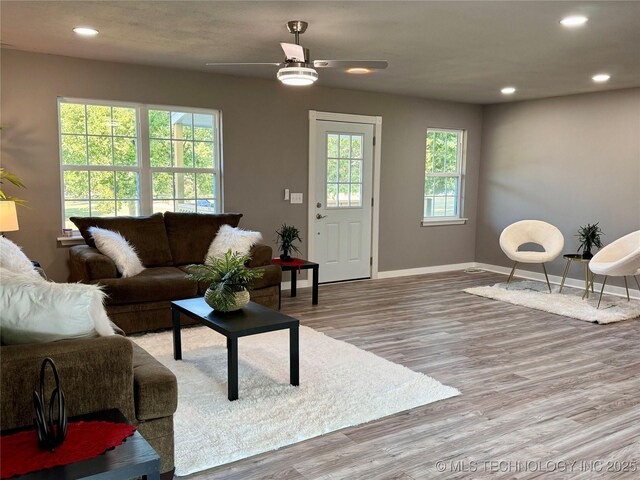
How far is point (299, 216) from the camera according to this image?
21.2 ft

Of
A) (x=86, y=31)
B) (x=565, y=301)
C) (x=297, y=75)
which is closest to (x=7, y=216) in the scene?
(x=86, y=31)

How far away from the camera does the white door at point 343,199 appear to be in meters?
6.61

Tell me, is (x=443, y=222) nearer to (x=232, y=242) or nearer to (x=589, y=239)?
(x=589, y=239)

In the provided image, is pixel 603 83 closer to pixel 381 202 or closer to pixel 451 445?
pixel 381 202

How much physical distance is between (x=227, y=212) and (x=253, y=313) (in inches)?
104

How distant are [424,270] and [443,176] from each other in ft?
4.64

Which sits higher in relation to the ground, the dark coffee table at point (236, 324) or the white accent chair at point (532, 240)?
the white accent chair at point (532, 240)

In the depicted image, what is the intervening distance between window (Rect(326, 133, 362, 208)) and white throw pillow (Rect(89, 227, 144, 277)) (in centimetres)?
274

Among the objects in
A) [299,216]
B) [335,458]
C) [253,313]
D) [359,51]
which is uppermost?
[359,51]

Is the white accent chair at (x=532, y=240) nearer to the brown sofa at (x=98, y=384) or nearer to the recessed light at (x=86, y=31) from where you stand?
the recessed light at (x=86, y=31)

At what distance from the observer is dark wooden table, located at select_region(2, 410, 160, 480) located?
152 centimetres

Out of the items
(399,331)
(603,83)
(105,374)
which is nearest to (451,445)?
(105,374)

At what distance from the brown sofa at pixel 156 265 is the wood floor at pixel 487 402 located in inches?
27.8

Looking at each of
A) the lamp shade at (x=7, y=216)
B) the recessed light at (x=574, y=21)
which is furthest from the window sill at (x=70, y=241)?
the recessed light at (x=574, y=21)
